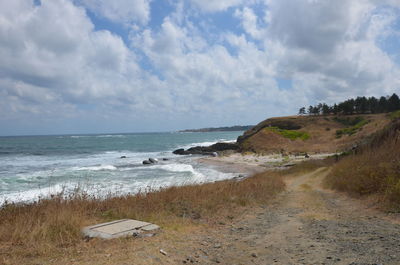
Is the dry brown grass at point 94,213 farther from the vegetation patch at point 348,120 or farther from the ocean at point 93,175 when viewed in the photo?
the vegetation patch at point 348,120

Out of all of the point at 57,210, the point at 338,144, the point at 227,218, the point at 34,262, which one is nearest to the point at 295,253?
the point at 227,218

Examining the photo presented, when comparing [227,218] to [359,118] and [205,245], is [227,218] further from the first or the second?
[359,118]

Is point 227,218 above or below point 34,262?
below

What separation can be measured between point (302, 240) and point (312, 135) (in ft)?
181

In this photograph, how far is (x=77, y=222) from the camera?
628 centimetres

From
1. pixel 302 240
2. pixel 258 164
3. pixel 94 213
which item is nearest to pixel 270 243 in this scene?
pixel 302 240

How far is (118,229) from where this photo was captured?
620cm

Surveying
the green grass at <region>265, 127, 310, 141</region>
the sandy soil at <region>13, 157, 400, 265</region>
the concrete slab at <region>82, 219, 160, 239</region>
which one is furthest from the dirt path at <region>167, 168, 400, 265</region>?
the green grass at <region>265, 127, 310, 141</region>

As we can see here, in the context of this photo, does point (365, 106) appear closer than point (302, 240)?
No

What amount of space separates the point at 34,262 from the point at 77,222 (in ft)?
5.56

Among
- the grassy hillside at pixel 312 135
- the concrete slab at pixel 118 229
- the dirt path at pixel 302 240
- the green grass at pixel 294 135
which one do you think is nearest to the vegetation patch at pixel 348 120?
the grassy hillside at pixel 312 135

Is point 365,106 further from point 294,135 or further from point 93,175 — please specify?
point 93,175

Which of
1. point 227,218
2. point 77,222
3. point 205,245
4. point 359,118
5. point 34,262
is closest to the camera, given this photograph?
point 34,262

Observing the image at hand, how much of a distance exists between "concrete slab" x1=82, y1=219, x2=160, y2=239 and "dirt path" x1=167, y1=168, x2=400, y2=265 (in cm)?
99
